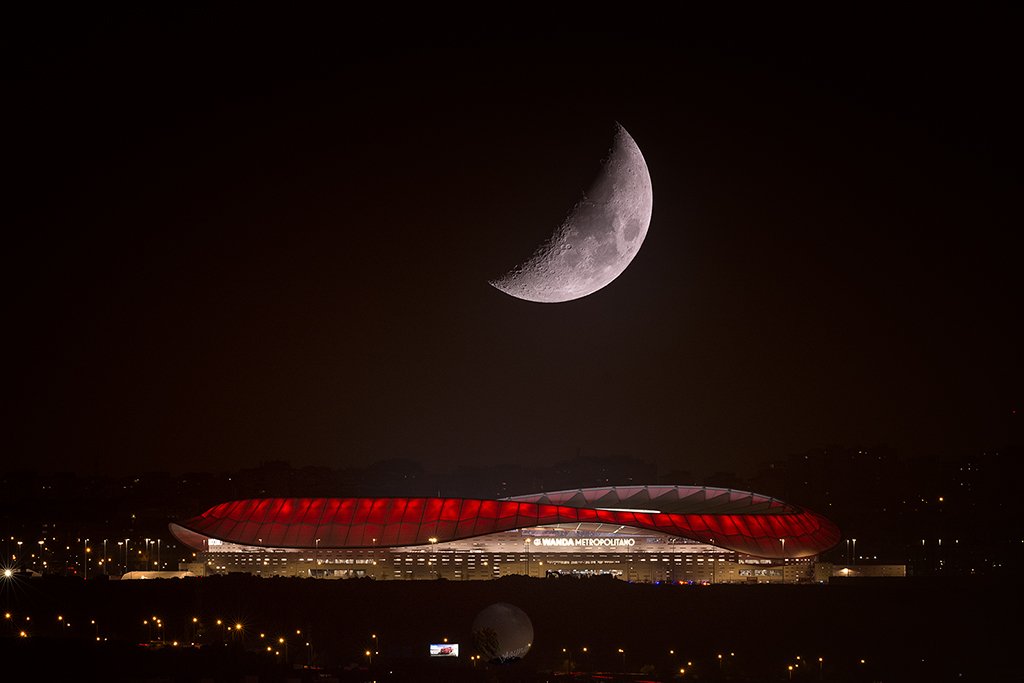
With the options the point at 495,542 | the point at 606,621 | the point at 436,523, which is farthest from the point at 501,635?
the point at 436,523

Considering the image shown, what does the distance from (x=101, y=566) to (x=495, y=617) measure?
145 feet

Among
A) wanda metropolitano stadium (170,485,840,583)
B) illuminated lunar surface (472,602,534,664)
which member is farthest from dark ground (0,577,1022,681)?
wanda metropolitano stadium (170,485,840,583)

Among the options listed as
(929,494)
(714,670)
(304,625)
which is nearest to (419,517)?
(304,625)

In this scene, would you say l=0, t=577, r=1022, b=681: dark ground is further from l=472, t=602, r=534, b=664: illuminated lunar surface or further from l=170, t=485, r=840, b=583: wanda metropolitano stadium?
l=170, t=485, r=840, b=583: wanda metropolitano stadium

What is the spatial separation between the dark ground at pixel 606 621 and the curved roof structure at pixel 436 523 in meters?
3.17

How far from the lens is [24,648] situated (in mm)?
41812

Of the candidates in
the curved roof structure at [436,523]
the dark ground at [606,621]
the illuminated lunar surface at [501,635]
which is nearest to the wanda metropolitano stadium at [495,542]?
the curved roof structure at [436,523]

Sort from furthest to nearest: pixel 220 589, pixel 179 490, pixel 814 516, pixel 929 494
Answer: pixel 179 490 < pixel 929 494 < pixel 814 516 < pixel 220 589

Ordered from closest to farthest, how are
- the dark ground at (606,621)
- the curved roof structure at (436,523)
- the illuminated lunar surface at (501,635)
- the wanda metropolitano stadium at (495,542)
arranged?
the illuminated lunar surface at (501,635) < the dark ground at (606,621) < the curved roof structure at (436,523) < the wanda metropolitano stadium at (495,542)

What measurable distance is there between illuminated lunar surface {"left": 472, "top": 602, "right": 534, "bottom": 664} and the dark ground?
2.36 ft

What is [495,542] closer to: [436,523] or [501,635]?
[436,523]

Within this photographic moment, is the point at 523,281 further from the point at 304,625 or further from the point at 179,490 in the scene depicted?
the point at 179,490

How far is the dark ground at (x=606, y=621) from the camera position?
57094 millimetres

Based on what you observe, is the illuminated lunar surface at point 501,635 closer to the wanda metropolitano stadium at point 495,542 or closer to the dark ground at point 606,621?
the dark ground at point 606,621
